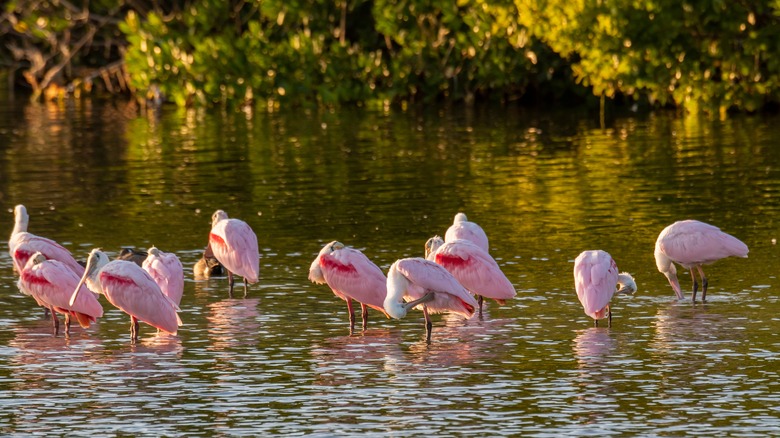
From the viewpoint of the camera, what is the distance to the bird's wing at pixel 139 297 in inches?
571

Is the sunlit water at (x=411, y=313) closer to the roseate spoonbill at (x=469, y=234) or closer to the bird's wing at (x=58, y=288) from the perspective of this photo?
the bird's wing at (x=58, y=288)

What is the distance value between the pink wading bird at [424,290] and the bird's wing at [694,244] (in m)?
2.59

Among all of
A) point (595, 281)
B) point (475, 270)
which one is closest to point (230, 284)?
point (475, 270)

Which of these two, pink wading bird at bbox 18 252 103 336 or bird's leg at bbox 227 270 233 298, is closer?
pink wading bird at bbox 18 252 103 336

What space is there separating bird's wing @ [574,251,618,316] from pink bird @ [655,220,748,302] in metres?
1.47

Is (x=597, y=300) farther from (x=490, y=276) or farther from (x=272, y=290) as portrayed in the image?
(x=272, y=290)

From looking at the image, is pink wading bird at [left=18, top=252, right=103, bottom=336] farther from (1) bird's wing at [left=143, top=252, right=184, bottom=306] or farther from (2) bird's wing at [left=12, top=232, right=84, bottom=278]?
(2) bird's wing at [left=12, top=232, right=84, bottom=278]

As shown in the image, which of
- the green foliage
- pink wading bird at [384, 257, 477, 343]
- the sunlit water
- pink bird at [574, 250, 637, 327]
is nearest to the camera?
the sunlit water

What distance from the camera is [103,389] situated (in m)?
12.8

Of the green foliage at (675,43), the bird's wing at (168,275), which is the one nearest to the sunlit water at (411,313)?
the bird's wing at (168,275)

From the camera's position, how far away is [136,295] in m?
14.5

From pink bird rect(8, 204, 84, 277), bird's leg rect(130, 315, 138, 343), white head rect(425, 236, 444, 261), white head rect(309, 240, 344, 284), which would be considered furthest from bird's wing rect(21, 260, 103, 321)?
white head rect(425, 236, 444, 261)

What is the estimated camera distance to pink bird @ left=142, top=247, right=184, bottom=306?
51.9 ft

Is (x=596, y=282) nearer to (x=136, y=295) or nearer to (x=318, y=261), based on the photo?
(x=318, y=261)
